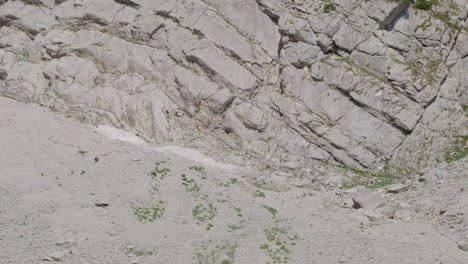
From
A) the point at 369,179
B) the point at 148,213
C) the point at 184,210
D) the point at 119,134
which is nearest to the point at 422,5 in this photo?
the point at 369,179

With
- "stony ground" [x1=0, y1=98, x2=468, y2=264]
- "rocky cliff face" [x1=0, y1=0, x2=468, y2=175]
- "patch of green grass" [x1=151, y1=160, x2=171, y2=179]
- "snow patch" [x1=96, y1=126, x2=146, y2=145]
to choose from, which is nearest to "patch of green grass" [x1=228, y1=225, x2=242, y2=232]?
"stony ground" [x1=0, y1=98, x2=468, y2=264]

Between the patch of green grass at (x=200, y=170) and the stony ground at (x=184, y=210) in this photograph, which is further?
the patch of green grass at (x=200, y=170)

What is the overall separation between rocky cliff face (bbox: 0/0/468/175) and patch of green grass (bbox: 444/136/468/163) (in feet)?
0.51

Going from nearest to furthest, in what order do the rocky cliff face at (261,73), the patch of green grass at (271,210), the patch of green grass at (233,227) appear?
1. the patch of green grass at (233,227)
2. the patch of green grass at (271,210)
3. the rocky cliff face at (261,73)

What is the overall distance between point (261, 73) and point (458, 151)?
18553 millimetres

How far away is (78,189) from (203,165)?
980 cm

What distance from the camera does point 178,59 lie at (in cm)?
4288

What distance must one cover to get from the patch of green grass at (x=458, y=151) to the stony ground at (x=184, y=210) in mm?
3079

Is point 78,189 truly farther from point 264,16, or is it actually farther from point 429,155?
point 429,155

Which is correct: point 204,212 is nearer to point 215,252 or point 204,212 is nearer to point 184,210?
point 184,210

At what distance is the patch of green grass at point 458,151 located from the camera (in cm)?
3925

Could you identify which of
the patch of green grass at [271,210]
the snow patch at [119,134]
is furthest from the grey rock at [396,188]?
the snow patch at [119,134]

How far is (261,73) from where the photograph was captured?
142 feet

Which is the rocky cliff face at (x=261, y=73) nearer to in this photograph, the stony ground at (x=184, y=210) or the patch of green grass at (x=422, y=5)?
the patch of green grass at (x=422, y=5)
